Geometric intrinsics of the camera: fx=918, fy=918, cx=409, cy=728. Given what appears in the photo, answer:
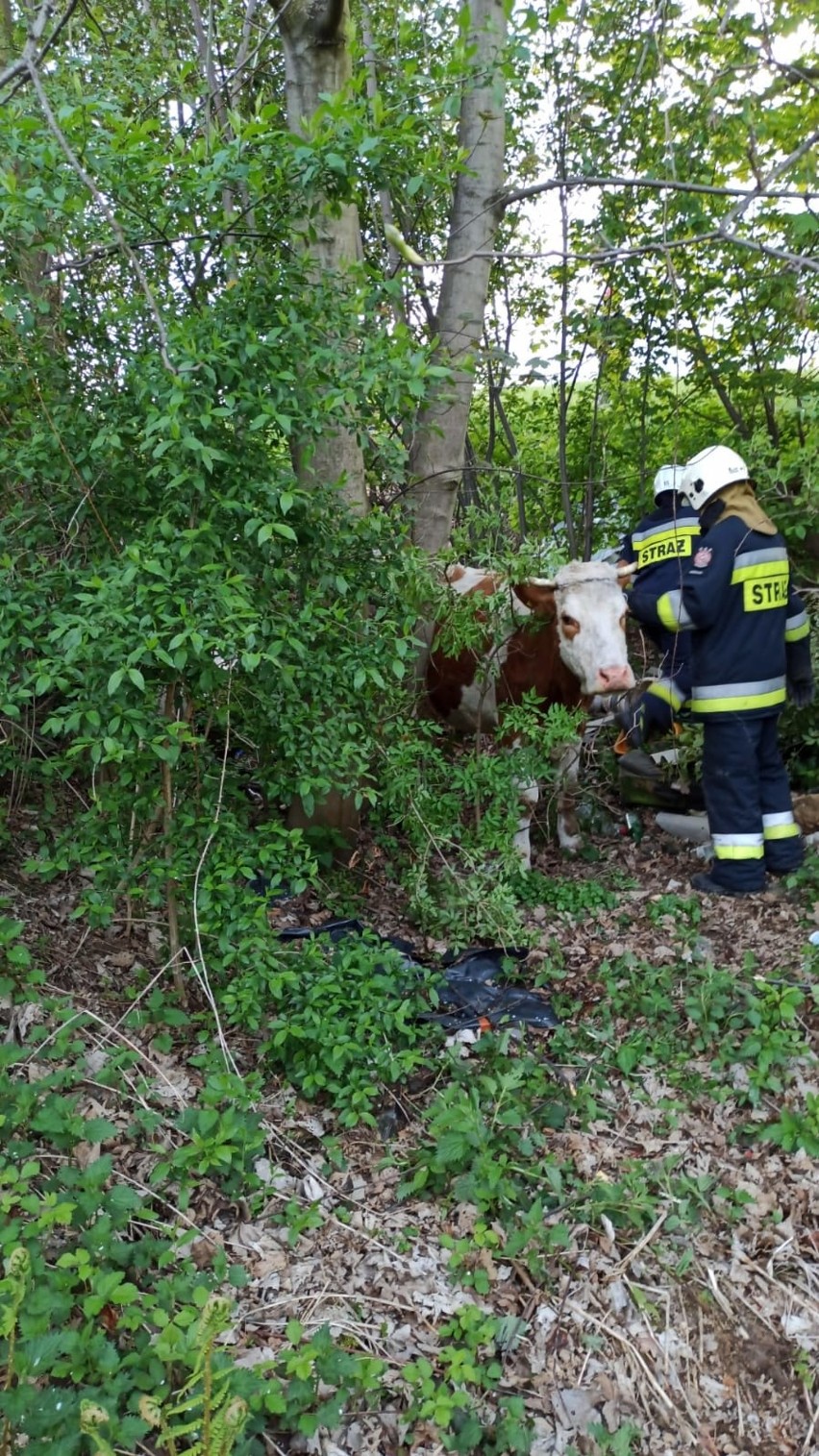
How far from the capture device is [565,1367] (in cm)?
246

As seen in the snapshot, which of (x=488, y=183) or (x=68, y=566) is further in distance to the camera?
(x=488, y=183)

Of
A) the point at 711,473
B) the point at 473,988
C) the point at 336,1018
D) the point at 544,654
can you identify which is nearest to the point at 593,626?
the point at 544,654

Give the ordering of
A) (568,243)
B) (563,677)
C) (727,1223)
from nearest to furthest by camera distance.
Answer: (727,1223) → (563,677) → (568,243)

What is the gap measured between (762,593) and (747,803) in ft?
3.38

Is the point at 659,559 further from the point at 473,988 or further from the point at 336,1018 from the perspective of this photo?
the point at 336,1018

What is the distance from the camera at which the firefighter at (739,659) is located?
4430mm

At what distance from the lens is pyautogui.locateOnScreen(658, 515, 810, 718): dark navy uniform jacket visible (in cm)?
442

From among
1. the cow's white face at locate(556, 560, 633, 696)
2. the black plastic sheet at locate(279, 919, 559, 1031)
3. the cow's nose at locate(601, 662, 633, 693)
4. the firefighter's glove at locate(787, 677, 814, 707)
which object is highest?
the cow's white face at locate(556, 560, 633, 696)

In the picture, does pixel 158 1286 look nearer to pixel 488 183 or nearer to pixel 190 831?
pixel 190 831

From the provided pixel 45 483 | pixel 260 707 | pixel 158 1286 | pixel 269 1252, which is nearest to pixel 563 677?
pixel 260 707

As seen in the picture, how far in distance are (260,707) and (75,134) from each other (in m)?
1.77

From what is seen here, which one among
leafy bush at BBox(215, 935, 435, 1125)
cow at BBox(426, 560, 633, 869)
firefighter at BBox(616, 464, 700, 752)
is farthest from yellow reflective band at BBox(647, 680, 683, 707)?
Result: leafy bush at BBox(215, 935, 435, 1125)

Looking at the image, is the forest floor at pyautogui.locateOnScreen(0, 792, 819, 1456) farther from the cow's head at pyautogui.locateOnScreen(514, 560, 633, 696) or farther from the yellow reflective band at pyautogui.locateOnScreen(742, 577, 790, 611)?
the yellow reflective band at pyautogui.locateOnScreen(742, 577, 790, 611)

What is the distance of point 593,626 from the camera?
450cm
